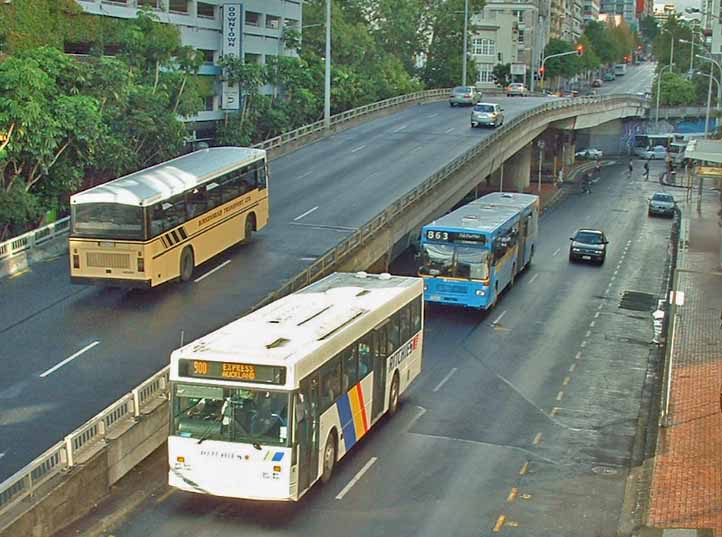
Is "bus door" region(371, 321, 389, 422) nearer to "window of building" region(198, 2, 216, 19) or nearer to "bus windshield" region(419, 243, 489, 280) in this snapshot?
"bus windshield" region(419, 243, 489, 280)

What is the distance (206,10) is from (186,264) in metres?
44.7

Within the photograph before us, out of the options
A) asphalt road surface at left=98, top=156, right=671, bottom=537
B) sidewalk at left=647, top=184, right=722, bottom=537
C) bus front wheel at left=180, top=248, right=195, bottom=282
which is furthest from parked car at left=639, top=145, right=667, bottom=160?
bus front wheel at left=180, top=248, right=195, bottom=282

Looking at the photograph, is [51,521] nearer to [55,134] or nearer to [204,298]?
[204,298]

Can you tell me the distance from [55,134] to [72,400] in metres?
19.0

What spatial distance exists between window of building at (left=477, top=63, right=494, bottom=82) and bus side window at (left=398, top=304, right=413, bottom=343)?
141 metres

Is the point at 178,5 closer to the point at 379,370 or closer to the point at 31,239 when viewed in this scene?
the point at 31,239

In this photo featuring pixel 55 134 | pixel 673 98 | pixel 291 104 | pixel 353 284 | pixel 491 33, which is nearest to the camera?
pixel 353 284

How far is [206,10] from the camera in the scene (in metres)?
73.1

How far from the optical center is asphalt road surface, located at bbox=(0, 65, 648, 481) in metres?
22.3

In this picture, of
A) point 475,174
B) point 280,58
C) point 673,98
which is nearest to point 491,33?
point 673,98

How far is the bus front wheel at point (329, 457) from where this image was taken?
1955 centimetres

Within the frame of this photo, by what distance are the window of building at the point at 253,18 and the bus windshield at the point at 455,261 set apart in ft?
158

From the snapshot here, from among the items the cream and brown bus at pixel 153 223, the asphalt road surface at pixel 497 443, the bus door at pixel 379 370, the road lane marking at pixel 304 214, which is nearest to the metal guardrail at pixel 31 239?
the cream and brown bus at pixel 153 223

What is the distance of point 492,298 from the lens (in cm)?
3638
